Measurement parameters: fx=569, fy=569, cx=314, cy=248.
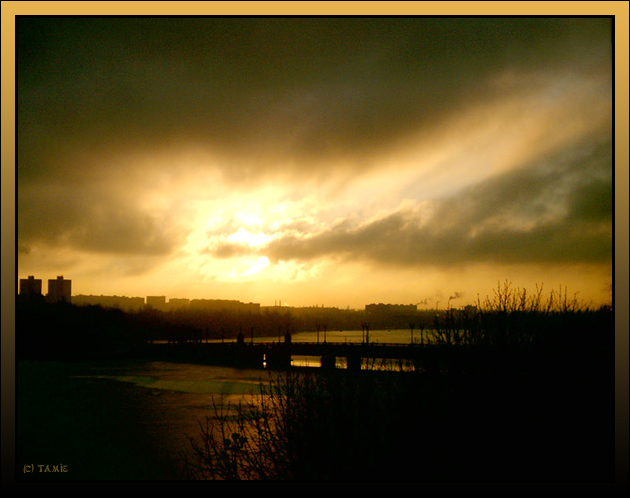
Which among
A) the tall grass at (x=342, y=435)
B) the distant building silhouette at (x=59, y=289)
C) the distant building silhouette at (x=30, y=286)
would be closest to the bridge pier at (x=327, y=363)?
the tall grass at (x=342, y=435)

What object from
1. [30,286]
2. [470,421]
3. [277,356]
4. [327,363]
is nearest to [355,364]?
[327,363]

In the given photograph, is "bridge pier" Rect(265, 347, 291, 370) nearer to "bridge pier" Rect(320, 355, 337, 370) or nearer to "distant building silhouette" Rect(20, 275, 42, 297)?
"distant building silhouette" Rect(20, 275, 42, 297)

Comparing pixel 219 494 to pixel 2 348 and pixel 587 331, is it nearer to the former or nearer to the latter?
pixel 2 348

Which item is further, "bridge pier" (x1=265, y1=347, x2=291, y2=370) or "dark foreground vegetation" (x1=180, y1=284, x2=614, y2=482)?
"bridge pier" (x1=265, y1=347, x2=291, y2=370)

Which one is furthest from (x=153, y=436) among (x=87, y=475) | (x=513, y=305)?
(x=513, y=305)

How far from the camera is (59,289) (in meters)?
60.5

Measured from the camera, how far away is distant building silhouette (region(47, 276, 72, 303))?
5640 cm

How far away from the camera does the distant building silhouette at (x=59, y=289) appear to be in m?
56.4

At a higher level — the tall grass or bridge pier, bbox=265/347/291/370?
the tall grass

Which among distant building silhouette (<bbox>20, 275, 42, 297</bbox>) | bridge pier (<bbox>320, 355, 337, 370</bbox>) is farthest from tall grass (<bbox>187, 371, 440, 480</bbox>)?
distant building silhouette (<bbox>20, 275, 42, 297</bbox>)

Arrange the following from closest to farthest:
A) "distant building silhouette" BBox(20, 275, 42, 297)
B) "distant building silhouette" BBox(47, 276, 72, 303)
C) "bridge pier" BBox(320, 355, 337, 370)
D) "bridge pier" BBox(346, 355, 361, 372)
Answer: "bridge pier" BBox(320, 355, 337, 370), "bridge pier" BBox(346, 355, 361, 372), "distant building silhouette" BBox(20, 275, 42, 297), "distant building silhouette" BBox(47, 276, 72, 303)

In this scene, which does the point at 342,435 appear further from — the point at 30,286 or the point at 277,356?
the point at 277,356
